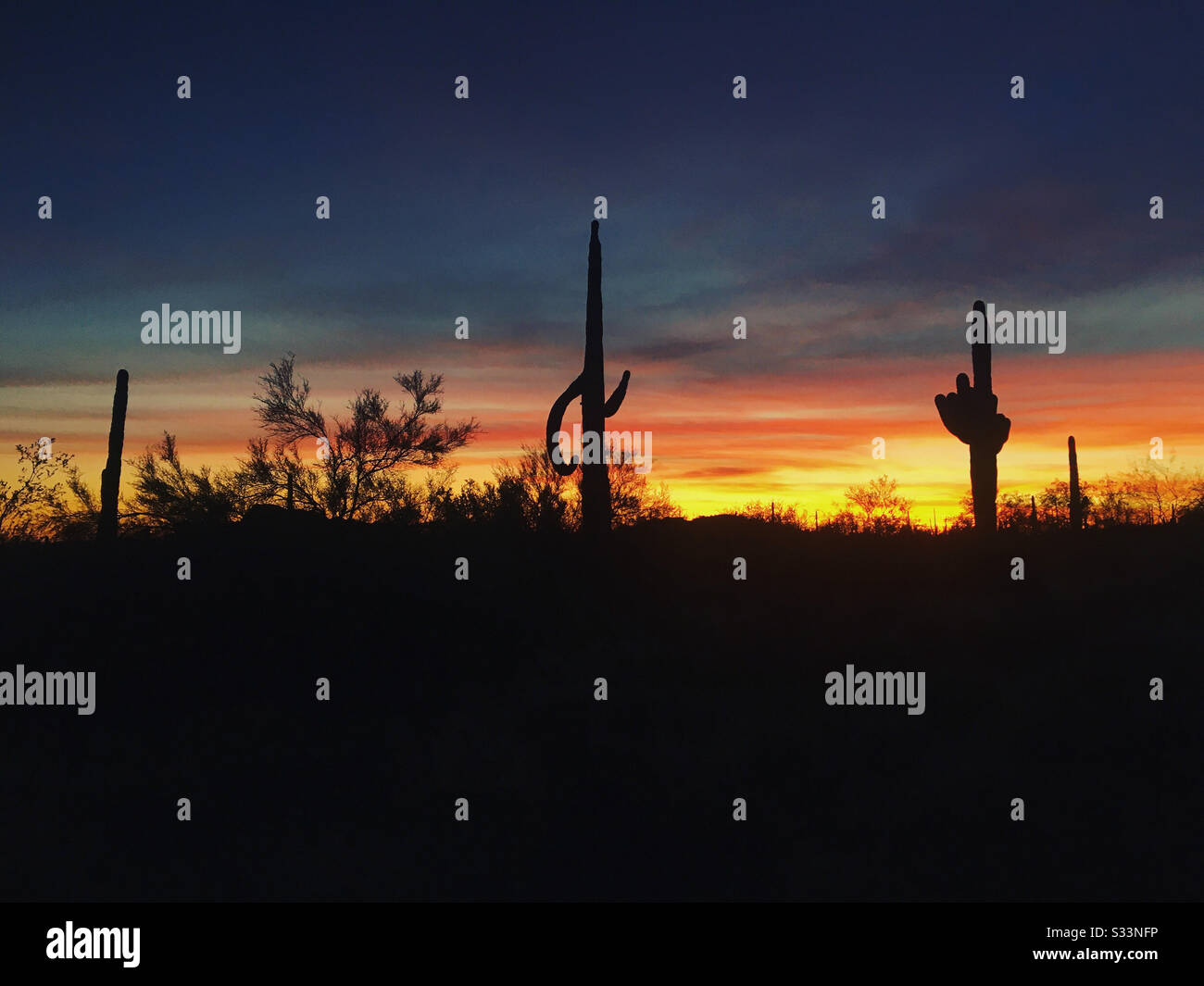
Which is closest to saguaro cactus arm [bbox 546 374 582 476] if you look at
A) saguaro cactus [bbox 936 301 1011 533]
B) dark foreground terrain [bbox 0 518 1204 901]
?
dark foreground terrain [bbox 0 518 1204 901]

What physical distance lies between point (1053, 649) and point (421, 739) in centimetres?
881

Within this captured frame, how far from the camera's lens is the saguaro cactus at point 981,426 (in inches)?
668

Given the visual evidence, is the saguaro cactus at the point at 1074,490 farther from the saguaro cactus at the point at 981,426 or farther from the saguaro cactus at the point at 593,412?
the saguaro cactus at the point at 593,412

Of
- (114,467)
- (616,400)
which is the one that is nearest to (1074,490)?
(616,400)

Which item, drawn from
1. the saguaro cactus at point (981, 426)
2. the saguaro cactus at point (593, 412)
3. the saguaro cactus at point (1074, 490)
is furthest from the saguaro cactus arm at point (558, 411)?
the saguaro cactus at point (1074, 490)

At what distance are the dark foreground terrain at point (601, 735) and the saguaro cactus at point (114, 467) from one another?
4.86 metres

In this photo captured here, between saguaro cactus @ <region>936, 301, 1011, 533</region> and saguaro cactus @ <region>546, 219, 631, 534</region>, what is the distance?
22.5 ft

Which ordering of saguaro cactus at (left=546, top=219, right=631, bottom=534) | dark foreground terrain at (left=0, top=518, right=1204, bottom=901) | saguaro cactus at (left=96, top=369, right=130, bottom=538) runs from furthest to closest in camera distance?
saguaro cactus at (left=96, top=369, right=130, bottom=538) → saguaro cactus at (left=546, top=219, right=631, bottom=534) → dark foreground terrain at (left=0, top=518, right=1204, bottom=901)

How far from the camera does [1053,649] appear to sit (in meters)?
11.9

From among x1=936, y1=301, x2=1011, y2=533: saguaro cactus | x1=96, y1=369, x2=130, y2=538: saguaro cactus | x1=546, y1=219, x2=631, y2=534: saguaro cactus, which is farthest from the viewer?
x1=96, y1=369, x2=130, y2=538: saguaro cactus

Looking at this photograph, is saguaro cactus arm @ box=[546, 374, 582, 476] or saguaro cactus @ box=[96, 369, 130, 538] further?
saguaro cactus @ box=[96, 369, 130, 538]

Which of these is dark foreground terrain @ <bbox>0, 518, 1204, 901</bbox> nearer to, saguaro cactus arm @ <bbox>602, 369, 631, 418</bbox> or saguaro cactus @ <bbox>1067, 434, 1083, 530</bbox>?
saguaro cactus arm @ <bbox>602, 369, 631, 418</bbox>

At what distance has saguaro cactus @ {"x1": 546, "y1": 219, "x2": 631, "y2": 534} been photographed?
631 inches
